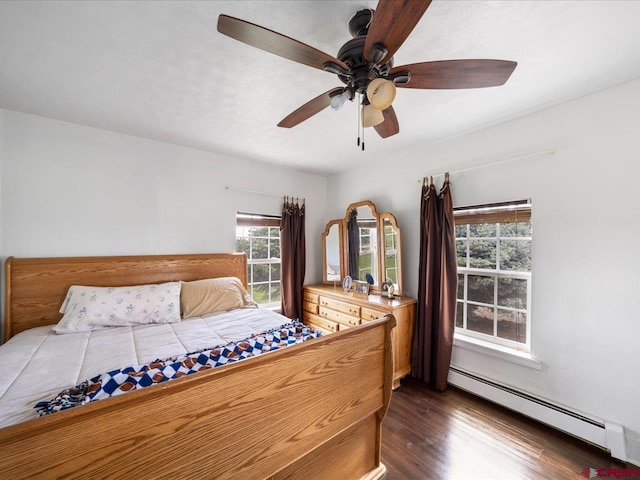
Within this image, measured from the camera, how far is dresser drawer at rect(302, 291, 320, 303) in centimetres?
347

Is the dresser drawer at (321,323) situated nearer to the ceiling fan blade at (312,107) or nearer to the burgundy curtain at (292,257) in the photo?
the burgundy curtain at (292,257)

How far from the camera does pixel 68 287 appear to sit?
7.30ft

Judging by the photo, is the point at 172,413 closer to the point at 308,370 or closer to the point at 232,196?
the point at 308,370

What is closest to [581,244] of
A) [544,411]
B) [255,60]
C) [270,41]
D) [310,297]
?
[544,411]

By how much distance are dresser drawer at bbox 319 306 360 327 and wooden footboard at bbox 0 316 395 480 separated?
1.36 meters

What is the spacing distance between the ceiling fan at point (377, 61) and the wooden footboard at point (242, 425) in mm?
1153

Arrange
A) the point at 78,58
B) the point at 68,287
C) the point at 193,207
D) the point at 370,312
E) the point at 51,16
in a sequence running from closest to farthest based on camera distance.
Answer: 1. the point at 51,16
2. the point at 78,58
3. the point at 68,287
4. the point at 370,312
5. the point at 193,207

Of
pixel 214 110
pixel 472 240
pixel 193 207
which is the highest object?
pixel 214 110

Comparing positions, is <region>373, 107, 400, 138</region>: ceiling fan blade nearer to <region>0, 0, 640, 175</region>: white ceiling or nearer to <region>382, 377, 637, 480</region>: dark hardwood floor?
<region>0, 0, 640, 175</region>: white ceiling

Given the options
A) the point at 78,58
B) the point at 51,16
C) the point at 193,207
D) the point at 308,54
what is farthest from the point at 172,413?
the point at 193,207

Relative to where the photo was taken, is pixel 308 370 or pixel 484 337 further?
pixel 484 337

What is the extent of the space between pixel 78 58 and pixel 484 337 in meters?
3.66

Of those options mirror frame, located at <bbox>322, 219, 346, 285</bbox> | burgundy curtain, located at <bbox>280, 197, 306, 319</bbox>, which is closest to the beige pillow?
burgundy curtain, located at <bbox>280, 197, 306, 319</bbox>

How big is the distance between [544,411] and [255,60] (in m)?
3.19
